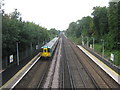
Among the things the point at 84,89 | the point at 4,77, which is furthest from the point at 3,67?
the point at 84,89

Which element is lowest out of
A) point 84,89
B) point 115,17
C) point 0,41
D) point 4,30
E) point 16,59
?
point 84,89

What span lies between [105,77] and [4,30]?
12.5 m

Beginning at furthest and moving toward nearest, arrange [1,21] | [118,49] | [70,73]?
1. [118,49]
2. [70,73]
3. [1,21]

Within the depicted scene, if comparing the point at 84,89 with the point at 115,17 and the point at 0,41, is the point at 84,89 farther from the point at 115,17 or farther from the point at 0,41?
the point at 115,17

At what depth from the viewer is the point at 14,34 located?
60.3 feet

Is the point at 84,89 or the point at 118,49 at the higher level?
the point at 118,49

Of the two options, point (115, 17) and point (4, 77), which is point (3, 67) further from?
point (115, 17)

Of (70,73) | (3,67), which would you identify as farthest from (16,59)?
(70,73)

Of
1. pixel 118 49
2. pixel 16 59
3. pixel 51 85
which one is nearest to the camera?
pixel 51 85

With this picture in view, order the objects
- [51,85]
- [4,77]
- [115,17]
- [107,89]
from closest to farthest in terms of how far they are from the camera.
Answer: [107,89] < [51,85] < [4,77] < [115,17]

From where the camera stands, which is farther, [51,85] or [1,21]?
[1,21]

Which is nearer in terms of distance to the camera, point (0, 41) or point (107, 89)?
point (107, 89)

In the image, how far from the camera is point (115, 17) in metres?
24.4

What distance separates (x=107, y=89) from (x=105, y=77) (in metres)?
3.21
